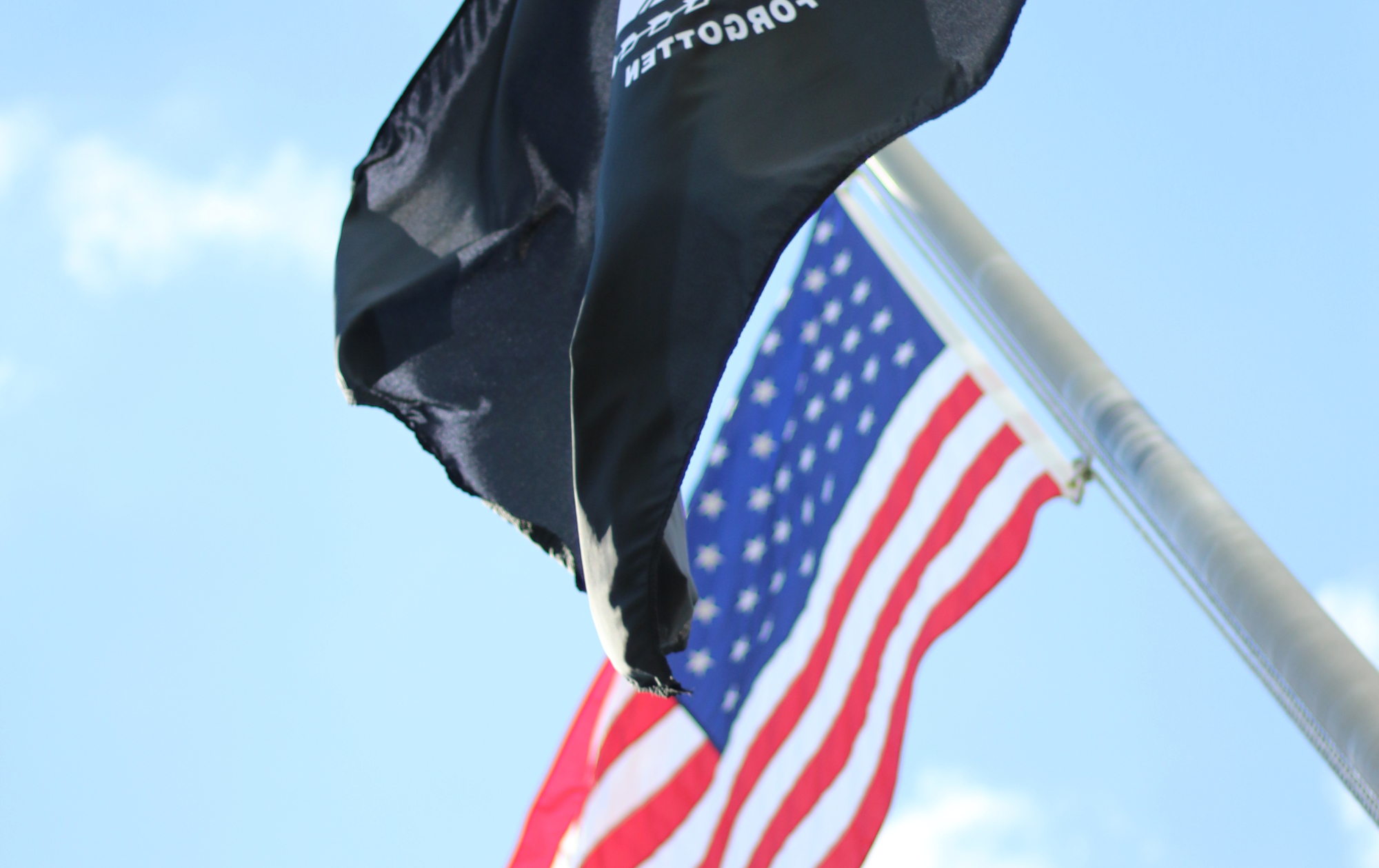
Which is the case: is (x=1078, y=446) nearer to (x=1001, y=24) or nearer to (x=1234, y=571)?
(x=1234, y=571)

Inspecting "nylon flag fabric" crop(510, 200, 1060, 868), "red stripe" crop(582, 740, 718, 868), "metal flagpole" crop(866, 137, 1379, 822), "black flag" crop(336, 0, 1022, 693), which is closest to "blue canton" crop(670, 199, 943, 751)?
"nylon flag fabric" crop(510, 200, 1060, 868)

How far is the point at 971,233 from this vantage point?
4.14m

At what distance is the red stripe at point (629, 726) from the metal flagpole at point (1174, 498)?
2.34m

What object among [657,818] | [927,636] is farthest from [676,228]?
[657,818]

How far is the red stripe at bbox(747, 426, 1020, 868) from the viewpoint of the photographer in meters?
5.17

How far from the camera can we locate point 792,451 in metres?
5.81

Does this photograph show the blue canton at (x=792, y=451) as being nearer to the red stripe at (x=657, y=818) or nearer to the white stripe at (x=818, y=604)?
the white stripe at (x=818, y=604)

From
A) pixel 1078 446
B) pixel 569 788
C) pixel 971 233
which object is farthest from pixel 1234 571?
pixel 569 788

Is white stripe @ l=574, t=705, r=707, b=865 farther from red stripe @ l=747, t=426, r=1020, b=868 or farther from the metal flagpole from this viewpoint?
the metal flagpole

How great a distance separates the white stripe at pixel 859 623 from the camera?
5.23 metres

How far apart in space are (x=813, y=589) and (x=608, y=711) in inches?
41.9

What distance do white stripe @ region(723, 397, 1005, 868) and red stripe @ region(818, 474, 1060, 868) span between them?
235 millimetres

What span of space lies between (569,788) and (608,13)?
3.33 meters

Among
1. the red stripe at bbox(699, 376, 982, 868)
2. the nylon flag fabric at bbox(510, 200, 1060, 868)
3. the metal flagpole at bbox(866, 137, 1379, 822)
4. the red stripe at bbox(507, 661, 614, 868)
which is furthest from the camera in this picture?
the red stripe at bbox(507, 661, 614, 868)
